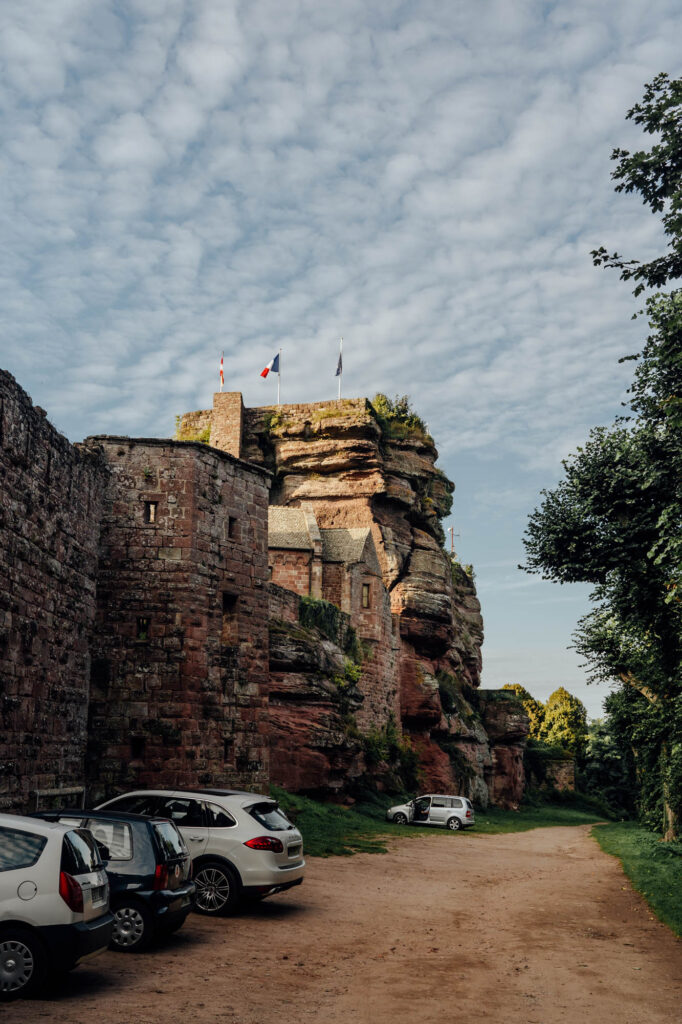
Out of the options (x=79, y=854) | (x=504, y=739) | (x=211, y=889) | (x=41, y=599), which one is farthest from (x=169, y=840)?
(x=504, y=739)

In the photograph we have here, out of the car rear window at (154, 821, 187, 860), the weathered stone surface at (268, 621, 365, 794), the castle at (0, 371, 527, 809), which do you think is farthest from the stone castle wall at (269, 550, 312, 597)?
the car rear window at (154, 821, 187, 860)

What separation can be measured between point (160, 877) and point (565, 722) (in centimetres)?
6714

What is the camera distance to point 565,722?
71.2m

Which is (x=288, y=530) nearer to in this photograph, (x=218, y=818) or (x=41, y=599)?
(x=41, y=599)

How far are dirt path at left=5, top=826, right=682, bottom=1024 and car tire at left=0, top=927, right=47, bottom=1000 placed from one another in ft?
0.48

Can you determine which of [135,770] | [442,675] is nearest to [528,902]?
Result: [135,770]

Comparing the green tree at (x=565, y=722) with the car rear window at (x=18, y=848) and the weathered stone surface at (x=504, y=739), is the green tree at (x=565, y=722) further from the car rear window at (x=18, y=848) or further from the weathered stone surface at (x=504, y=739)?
the car rear window at (x=18, y=848)

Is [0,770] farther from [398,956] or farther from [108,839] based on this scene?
[398,956]

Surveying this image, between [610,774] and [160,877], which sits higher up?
[160,877]

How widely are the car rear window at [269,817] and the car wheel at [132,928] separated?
2758mm

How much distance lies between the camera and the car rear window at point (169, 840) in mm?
9352

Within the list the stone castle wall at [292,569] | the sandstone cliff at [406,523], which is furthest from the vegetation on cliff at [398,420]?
the stone castle wall at [292,569]

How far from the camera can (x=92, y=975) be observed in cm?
805

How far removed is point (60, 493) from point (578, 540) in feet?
48.9
